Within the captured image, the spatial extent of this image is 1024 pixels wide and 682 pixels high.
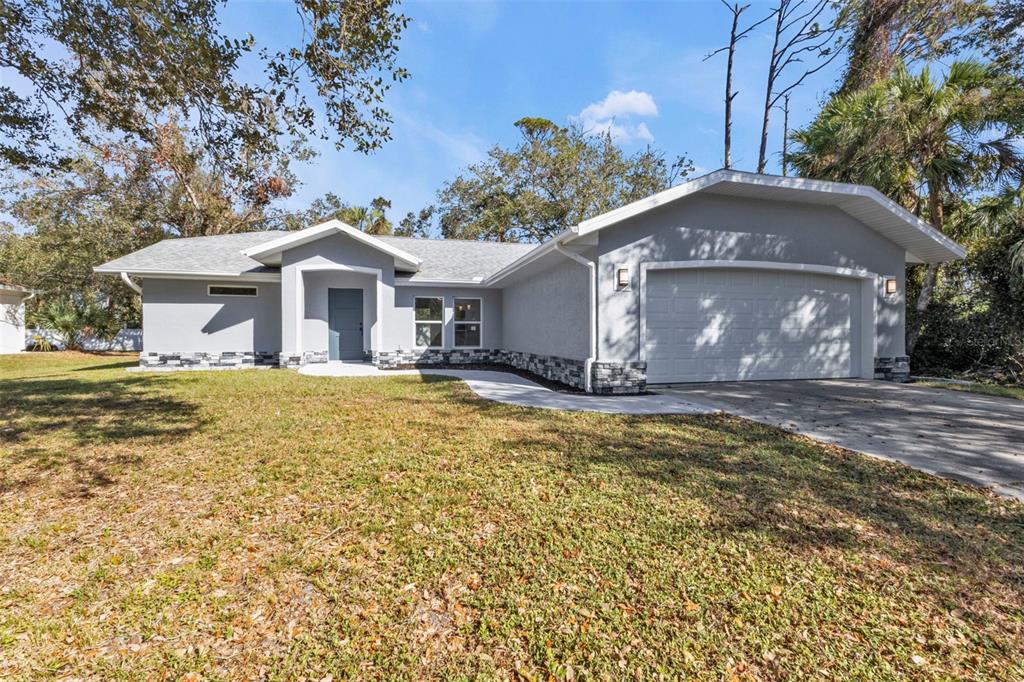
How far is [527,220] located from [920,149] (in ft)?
58.3

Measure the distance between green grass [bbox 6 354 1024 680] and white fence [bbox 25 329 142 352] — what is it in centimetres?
1723

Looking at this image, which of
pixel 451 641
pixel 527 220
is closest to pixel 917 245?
pixel 451 641

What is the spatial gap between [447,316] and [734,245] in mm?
8065

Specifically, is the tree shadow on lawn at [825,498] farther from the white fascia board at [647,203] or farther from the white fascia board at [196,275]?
the white fascia board at [196,275]

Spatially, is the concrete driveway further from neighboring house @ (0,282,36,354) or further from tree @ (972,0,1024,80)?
neighboring house @ (0,282,36,354)

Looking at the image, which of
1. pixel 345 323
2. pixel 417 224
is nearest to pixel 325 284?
pixel 345 323

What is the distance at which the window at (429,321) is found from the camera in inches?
534

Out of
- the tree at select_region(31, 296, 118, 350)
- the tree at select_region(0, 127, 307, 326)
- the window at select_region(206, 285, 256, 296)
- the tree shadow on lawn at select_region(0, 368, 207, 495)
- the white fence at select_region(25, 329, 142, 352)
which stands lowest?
the tree shadow on lawn at select_region(0, 368, 207, 495)

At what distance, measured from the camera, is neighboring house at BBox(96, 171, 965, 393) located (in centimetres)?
814

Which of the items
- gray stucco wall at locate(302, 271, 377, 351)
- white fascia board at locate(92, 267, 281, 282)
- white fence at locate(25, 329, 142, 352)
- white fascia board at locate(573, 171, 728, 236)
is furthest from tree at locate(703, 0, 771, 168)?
white fence at locate(25, 329, 142, 352)

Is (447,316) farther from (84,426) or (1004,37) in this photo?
(1004,37)

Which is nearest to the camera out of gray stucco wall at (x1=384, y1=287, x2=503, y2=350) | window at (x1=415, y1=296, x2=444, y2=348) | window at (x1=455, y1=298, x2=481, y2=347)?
gray stucco wall at (x1=384, y1=287, x2=503, y2=350)

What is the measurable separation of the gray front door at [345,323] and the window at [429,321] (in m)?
1.85

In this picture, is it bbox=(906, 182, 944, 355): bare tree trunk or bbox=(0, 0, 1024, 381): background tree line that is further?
bbox=(906, 182, 944, 355): bare tree trunk
